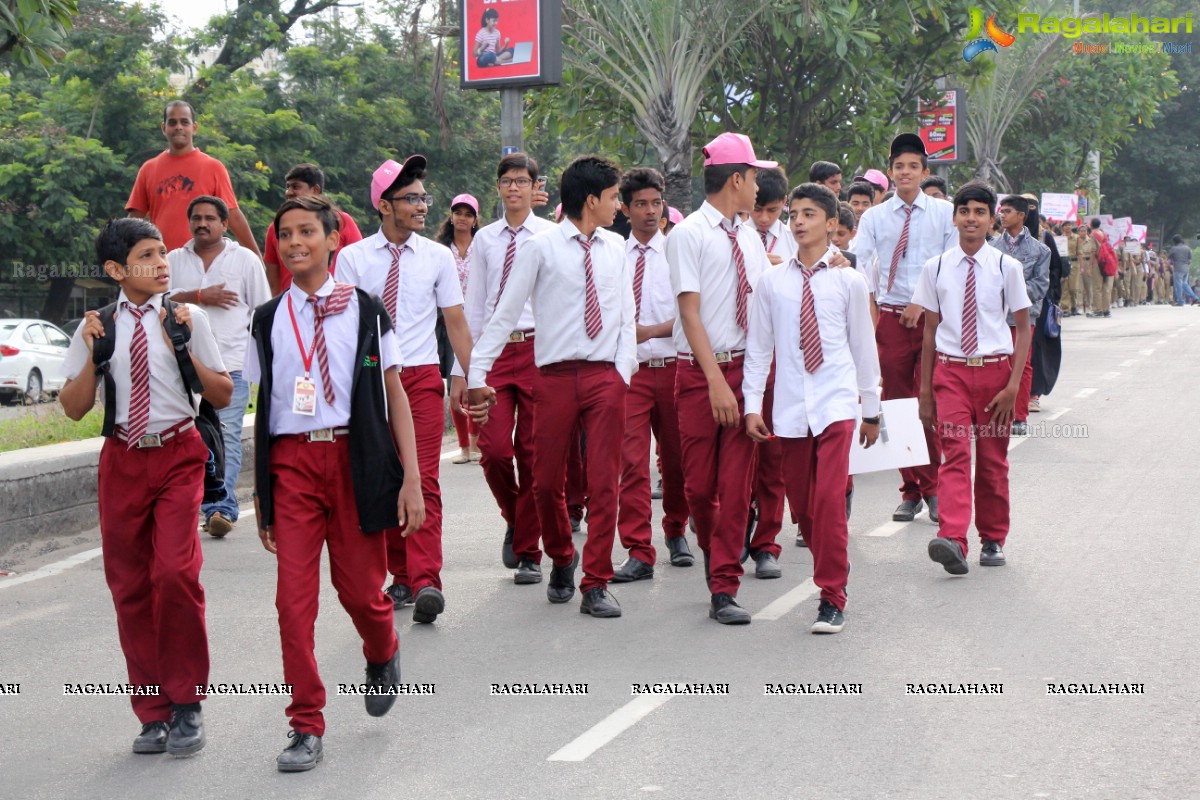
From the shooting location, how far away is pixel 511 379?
855cm

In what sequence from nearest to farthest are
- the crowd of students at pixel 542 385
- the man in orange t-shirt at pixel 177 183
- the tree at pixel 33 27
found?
the crowd of students at pixel 542 385 → the tree at pixel 33 27 → the man in orange t-shirt at pixel 177 183

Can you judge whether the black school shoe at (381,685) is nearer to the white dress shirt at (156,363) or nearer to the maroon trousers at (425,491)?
the white dress shirt at (156,363)

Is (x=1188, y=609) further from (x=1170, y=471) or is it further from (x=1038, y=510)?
(x=1170, y=471)

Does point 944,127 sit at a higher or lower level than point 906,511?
higher

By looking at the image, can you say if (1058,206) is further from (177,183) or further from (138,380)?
(138,380)

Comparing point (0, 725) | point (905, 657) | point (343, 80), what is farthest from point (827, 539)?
point (343, 80)

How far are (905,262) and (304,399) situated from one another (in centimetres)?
596

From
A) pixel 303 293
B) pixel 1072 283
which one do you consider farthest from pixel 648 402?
pixel 1072 283

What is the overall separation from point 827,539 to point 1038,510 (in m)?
3.51

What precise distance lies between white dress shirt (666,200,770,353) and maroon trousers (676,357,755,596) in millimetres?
Answer: 174

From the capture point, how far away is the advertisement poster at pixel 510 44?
15.3m

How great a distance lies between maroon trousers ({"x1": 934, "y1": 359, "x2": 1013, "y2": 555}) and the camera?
8398 mm

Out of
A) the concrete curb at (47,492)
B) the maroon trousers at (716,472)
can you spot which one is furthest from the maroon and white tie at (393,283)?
the concrete curb at (47,492)

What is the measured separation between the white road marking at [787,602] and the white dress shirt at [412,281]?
193 cm
